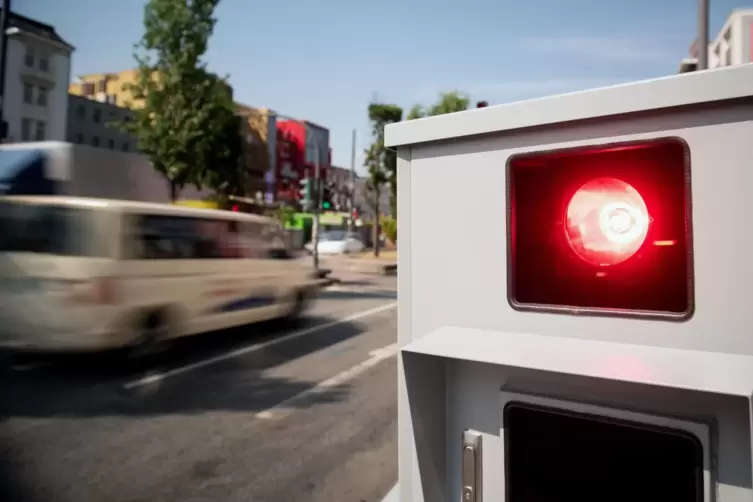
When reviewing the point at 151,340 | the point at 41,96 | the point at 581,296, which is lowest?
the point at 151,340

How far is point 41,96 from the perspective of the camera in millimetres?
5957

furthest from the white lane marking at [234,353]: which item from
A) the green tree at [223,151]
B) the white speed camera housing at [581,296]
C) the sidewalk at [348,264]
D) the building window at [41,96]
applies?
the white speed camera housing at [581,296]

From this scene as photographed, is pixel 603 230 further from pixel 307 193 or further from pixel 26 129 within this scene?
pixel 307 193

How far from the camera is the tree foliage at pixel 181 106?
5008 millimetres

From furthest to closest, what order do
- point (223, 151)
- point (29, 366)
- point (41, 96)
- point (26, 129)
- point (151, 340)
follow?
point (41, 96) → point (223, 151) → point (26, 129) → point (151, 340) → point (29, 366)

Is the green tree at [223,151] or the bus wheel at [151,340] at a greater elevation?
the green tree at [223,151]

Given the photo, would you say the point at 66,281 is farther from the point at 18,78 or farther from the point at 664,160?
the point at 664,160

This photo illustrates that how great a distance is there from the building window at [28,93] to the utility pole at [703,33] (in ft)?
20.7

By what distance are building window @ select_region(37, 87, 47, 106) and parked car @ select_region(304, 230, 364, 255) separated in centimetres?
828

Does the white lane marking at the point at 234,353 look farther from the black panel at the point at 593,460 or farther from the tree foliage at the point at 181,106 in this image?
the black panel at the point at 593,460

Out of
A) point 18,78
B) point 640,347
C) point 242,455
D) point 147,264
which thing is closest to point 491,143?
point 640,347

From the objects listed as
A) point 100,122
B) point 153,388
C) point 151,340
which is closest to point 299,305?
point 151,340

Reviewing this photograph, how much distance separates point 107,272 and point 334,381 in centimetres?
210

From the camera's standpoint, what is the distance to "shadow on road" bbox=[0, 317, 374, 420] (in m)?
3.77
